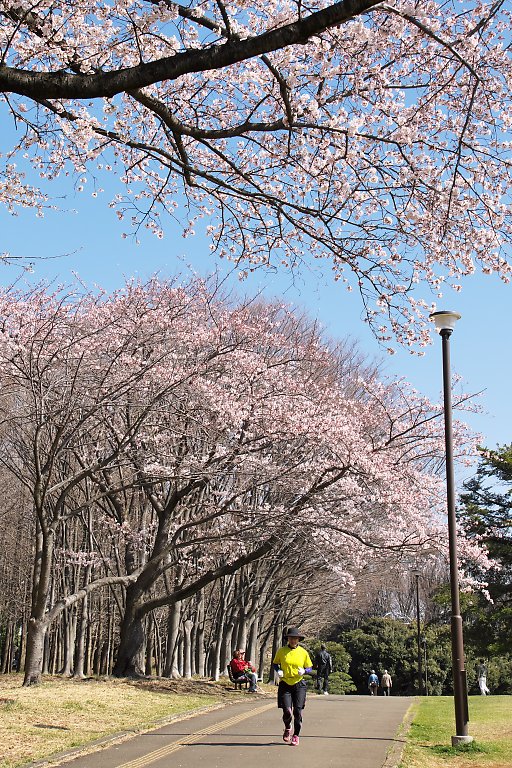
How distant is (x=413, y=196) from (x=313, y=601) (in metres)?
30.6

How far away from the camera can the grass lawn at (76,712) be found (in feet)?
30.8

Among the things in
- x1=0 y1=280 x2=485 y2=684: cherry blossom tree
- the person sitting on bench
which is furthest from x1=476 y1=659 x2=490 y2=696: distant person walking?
the person sitting on bench

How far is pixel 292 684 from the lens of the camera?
34.3 ft

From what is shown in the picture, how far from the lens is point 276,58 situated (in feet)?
22.7

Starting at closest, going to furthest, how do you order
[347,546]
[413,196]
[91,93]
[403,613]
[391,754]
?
[91,93]
[413,196]
[391,754]
[347,546]
[403,613]

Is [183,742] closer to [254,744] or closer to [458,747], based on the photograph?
[254,744]

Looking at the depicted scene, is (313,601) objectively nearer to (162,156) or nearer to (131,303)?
(131,303)

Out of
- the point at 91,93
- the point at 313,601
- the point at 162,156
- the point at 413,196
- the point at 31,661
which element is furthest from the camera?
the point at 313,601

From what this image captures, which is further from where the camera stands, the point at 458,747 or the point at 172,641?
the point at 172,641

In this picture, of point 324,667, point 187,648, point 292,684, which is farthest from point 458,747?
point 187,648

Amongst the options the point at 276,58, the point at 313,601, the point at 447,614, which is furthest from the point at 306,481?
the point at 447,614

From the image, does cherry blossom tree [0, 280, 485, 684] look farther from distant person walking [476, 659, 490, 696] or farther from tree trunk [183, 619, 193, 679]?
distant person walking [476, 659, 490, 696]

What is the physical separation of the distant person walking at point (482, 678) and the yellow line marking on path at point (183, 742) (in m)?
19.7

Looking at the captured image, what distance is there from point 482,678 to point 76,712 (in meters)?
24.3
